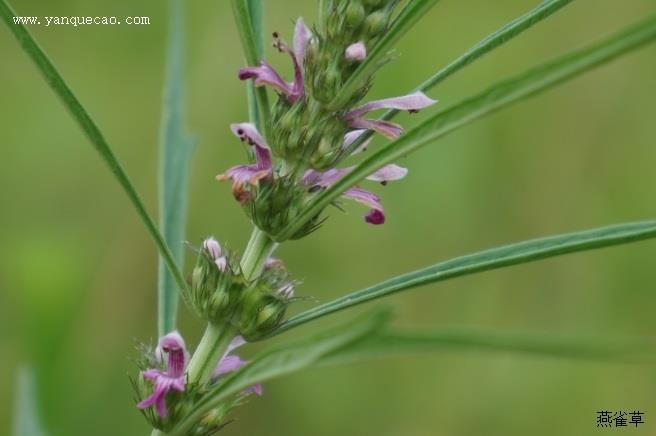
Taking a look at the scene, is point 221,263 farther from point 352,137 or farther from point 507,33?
point 507,33

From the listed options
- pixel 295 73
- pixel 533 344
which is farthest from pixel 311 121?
pixel 533 344

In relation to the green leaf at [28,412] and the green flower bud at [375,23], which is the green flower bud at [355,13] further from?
the green leaf at [28,412]

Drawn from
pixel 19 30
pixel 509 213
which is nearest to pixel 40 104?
pixel 509 213

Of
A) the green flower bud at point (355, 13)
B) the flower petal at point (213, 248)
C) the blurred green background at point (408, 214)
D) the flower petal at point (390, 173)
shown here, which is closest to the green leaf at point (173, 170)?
the flower petal at point (213, 248)

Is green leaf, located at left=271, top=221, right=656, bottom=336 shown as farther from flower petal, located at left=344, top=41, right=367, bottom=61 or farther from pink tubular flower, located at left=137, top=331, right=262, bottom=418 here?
flower petal, located at left=344, top=41, right=367, bottom=61

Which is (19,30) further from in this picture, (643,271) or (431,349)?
(643,271)

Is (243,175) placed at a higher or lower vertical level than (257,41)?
lower

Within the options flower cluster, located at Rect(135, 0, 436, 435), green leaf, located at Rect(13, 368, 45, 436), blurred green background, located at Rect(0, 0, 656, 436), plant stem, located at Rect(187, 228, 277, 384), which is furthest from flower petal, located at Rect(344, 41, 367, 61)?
blurred green background, located at Rect(0, 0, 656, 436)

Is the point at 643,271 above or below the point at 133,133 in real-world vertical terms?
below
